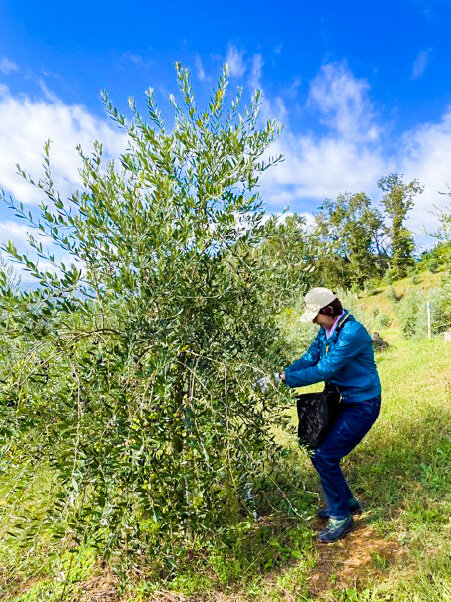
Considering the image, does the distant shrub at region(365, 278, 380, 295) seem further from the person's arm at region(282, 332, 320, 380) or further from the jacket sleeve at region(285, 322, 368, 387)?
the jacket sleeve at region(285, 322, 368, 387)

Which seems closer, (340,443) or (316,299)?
(316,299)

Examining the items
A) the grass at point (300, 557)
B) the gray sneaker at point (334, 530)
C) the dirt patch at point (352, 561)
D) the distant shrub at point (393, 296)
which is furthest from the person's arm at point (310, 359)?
the distant shrub at point (393, 296)

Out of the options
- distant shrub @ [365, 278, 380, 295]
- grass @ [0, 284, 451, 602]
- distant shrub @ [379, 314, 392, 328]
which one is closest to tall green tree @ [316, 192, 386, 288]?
distant shrub @ [365, 278, 380, 295]

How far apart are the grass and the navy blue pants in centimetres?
29

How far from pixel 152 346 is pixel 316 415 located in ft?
5.83

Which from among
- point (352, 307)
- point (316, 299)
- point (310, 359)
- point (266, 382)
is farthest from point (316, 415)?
point (352, 307)

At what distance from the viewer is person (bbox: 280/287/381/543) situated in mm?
3627

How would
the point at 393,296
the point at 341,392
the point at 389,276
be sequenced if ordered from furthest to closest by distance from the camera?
the point at 389,276
the point at 393,296
the point at 341,392

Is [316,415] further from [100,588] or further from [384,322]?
[384,322]

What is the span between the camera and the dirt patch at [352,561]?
3.28m

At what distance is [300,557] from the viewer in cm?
361

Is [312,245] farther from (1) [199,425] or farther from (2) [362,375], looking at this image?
(1) [199,425]

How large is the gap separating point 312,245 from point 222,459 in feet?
6.53

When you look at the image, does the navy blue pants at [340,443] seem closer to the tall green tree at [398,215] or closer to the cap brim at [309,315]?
the cap brim at [309,315]
